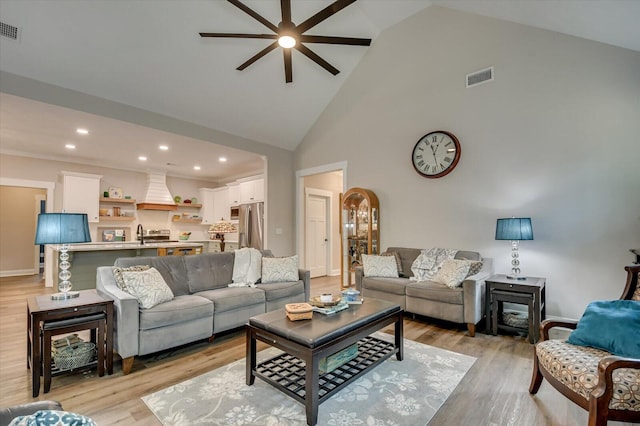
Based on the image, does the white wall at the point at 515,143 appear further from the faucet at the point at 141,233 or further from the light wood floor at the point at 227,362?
the faucet at the point at 141,233

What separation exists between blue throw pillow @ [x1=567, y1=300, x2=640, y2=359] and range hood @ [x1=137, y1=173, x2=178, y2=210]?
8.01m

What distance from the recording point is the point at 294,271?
4176mm

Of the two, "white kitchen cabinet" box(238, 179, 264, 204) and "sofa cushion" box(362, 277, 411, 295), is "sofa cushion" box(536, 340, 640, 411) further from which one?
"white kitchen cabinet" box(238, 179, 264, 204)

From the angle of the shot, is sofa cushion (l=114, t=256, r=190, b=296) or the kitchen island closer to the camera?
sofa cushion (l=114, t=256, r=190, b=296)

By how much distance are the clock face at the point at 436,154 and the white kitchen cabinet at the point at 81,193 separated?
22.2ft

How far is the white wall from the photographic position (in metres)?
3.38

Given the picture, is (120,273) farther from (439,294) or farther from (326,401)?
(439,294)

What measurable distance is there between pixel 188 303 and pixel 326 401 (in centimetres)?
165

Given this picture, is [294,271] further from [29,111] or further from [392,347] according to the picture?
[29,111]

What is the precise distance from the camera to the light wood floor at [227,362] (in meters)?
1.99

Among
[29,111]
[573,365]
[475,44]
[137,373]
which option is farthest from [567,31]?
[29,111]

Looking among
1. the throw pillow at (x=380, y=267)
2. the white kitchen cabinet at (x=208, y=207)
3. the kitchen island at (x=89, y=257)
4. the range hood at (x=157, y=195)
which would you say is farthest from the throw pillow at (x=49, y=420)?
the white kitchen cabinet at (x=208, y=207)

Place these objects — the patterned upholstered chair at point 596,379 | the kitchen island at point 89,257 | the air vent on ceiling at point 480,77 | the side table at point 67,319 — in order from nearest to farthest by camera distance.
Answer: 1. the patterned upholstered chair at point 596,379
2. the side table at point 67,319
3. the air vent on ceiling at point 480,77
4. the kitchen island at point 89,257

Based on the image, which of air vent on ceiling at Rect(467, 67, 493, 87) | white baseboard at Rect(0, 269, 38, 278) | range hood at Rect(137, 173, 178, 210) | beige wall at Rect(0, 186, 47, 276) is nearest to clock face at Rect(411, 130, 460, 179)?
air vent on ceiling at Rect(467, 67, 493, 87)
